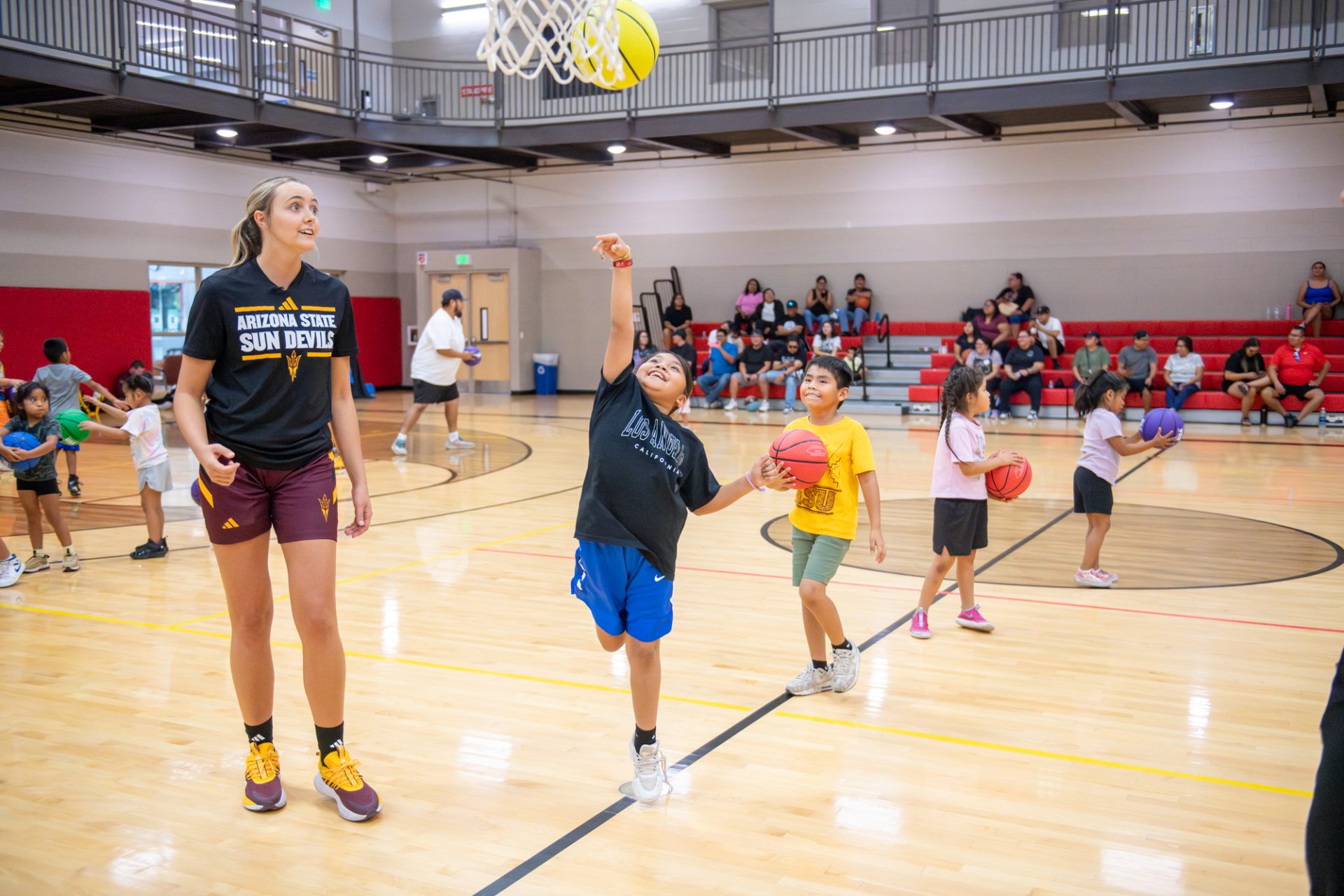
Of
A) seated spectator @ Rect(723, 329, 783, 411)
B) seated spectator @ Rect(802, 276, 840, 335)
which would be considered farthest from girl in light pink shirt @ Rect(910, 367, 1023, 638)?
seated spectator @ Rect(802, 276, 840, 335)

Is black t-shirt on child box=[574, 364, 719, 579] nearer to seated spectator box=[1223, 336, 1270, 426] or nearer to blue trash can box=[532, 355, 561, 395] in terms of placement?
seated spectator box=[1223, 336, 1270, 426]

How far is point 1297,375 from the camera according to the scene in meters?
14.7

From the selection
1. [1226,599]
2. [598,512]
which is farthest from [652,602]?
[1226,599]

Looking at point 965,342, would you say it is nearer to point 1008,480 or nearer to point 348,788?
point 1008,480

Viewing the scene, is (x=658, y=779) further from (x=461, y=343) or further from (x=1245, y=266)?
(x=1245, y=266)

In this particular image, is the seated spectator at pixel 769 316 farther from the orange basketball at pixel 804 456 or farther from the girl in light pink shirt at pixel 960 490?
the orange basketball at pixel 804 456

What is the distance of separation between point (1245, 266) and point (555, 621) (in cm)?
1540

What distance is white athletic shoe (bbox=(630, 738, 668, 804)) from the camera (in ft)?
10.6

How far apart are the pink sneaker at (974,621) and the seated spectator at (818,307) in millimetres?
13949

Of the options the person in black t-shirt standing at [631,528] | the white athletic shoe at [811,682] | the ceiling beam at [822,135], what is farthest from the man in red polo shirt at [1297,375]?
the person in black t-shirt standing at [631,528]

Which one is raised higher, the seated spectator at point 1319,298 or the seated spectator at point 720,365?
the seated spectator at point 1319,298

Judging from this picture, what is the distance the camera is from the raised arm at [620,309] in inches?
123

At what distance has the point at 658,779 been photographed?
3244 mm

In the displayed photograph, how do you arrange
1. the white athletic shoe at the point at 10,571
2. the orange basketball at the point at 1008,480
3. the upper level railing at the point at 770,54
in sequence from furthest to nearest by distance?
the upper level railing at the point at 770,54 < the white athletic shoe at the point at 10,571 < the orange basketball at the point at 1008,480
